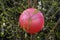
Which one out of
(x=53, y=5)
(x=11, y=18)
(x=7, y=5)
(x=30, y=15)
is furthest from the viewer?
(x=7, y=5)

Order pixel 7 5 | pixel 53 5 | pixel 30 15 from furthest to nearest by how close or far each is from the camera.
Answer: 1. pixel 7 5
2. pixel 53 5
3. pixel 30 15

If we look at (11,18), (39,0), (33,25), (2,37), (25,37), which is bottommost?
(2,37)

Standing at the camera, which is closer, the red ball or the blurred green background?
the red ball

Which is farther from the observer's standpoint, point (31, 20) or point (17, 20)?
point (17, 20)

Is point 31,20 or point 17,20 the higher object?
point 31,20

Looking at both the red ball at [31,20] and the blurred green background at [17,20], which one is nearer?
the red ball at [31,20]

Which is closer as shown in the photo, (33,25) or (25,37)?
(33,25)

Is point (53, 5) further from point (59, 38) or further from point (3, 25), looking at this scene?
point (3, 25)

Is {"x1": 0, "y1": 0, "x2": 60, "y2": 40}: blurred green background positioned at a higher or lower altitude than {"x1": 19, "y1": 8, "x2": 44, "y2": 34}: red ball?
lower

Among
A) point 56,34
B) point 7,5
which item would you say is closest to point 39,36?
point 56,34

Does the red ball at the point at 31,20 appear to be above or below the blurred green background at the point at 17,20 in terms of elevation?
above

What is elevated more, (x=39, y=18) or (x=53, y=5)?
(x=39, y=18)
